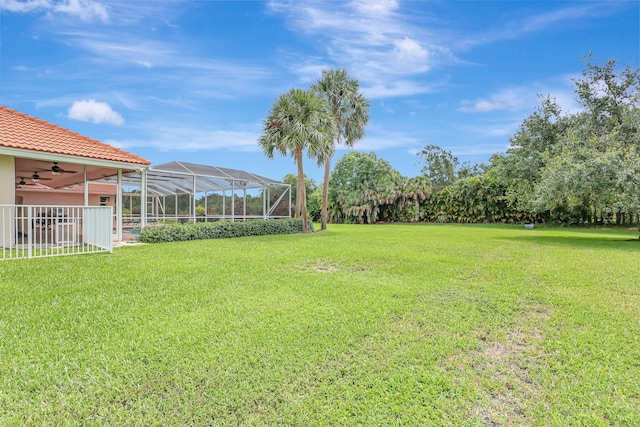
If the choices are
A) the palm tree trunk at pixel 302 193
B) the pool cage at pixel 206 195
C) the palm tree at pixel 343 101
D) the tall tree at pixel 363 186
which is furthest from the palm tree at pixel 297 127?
the tall tree at pixel 363 186

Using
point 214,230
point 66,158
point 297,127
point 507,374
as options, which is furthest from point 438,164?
point 507,374

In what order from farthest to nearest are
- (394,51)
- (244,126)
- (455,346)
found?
(244,126), (394,51), (455,346)

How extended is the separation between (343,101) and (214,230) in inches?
391

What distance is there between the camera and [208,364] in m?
2.88

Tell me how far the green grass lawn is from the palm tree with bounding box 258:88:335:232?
9940 mm

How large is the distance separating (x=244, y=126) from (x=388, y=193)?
14.7m

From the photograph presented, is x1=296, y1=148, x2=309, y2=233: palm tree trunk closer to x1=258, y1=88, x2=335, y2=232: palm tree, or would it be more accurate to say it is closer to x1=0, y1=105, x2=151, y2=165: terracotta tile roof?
x1=258, y1=88, x2=335, y2=232: palm tree

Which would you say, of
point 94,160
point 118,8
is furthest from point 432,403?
point 118,8

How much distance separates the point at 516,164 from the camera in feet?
60.5

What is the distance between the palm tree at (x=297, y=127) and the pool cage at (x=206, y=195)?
2.89 m

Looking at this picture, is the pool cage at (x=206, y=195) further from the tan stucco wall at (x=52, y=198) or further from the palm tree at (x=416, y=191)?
the palm tree at (x=416, y=191)

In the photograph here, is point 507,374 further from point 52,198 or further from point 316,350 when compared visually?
point 52,198

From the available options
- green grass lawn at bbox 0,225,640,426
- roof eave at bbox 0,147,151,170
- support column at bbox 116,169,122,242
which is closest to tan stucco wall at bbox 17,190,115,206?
support column at bbox 116,169,122,242

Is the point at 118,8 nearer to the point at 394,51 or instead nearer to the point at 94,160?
the point at 94,160
